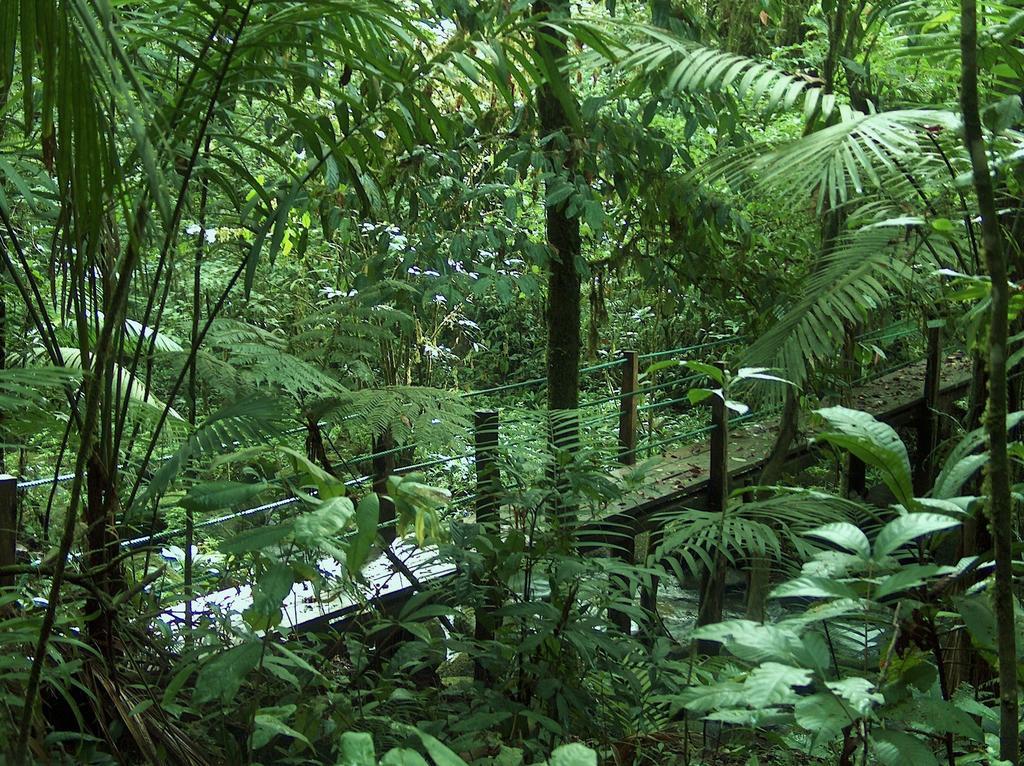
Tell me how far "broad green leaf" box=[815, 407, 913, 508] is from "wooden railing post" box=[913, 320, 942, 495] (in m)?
2.80

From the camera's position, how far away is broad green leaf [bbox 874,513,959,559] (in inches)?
49.3

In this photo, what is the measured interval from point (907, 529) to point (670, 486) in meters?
2.90

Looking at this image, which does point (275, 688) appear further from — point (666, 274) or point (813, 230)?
point (813, 230)

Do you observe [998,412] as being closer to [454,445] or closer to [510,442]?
[454,445]

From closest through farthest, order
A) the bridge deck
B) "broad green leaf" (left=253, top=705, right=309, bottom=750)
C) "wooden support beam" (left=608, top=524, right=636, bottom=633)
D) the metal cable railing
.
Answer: "broad green leaf" (left=253, top=705, right=309, bottom=750)
"wooden support beam" (left=608, top=524, right=636, bottom=633)
the metal cable railing
the bridge deck

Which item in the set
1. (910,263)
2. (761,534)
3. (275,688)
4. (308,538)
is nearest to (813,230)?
(910,263)

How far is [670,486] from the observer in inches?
164

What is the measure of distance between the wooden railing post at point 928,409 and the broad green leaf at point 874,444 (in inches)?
110

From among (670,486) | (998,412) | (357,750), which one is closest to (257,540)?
(357,750)

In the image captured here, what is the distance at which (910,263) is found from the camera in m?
2.20

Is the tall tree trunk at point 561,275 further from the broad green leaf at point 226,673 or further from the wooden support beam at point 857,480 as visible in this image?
the wooden support beam at point 857,480

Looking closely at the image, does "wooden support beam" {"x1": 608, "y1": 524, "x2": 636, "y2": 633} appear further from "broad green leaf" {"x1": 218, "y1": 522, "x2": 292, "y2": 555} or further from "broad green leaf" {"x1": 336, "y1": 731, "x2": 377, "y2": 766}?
"broad green leaf" {"x1": 336, "y1": 731, "x2": 377, "y2": 766}

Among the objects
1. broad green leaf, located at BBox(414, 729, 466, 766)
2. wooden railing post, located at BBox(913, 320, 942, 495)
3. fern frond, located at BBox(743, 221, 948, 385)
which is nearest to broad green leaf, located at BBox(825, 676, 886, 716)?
broad green leaf, located at BBox(414, 729, 466, 766)

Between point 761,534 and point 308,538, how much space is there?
3.53ft
